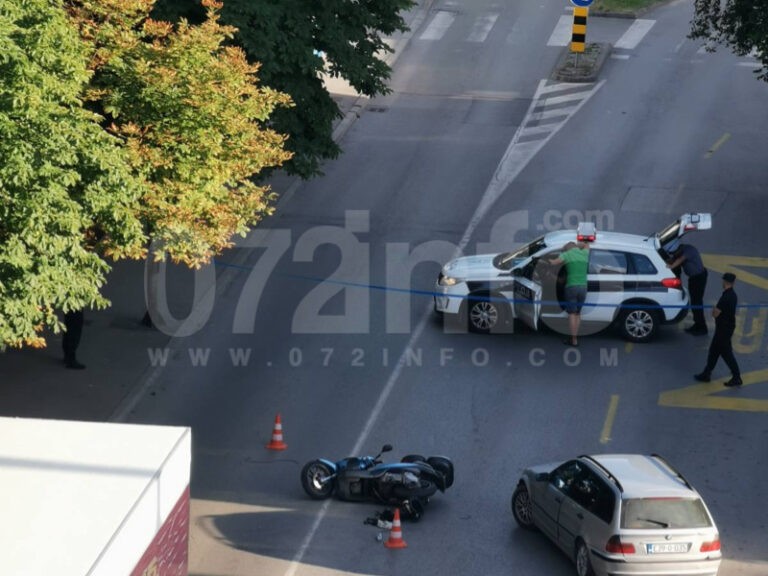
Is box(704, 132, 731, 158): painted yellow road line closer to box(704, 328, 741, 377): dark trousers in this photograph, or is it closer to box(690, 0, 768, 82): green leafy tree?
box(690, 0, 768, 82): green leafy tree

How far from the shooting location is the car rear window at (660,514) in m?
14.1

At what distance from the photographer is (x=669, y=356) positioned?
70.6ft

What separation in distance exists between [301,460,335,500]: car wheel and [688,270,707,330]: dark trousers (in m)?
Result: 8.22

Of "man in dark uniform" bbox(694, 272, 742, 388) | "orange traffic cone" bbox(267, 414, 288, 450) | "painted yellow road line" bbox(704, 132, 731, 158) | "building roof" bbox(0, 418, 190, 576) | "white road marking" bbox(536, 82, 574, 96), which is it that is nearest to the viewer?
"building roof" bbox(0, 418, 190, 576)

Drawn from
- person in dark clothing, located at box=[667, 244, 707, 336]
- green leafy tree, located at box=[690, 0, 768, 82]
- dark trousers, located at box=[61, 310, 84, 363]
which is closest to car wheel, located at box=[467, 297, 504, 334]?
person in dark clothing, located at box=[667, 244, 707, 336]

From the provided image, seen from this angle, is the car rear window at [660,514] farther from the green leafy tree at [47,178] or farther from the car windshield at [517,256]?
the car windshield at [517,256]

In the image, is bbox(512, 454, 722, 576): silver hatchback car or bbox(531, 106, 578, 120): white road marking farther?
bbox(531, 106, 578, 120): white road marking

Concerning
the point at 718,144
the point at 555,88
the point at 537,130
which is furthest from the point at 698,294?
the point at 555,88

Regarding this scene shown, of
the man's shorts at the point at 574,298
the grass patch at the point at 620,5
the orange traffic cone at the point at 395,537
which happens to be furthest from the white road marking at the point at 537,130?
the orange traffic cone at the point at 395,537

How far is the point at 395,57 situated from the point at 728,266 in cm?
1591

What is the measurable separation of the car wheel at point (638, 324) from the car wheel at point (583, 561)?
7593 millimetres

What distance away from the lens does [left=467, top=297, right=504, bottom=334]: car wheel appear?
2195 centimetres

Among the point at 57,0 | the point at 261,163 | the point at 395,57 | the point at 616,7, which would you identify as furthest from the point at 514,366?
the point at 616,7

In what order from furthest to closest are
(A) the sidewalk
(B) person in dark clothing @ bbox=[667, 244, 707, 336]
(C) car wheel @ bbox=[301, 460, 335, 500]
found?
(B) person in dark clothing @ bbox=[667, 244, 707, 336] → (A) the sidewalk → (C) car wheel @ bbox=[301, 460, 335, 500]
